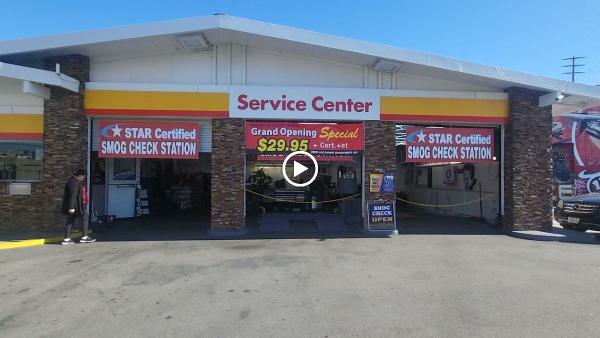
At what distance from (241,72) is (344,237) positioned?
549cm

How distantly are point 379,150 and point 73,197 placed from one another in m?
8.23

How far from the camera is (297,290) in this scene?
22.1ft

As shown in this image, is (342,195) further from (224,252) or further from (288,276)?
(288,276)

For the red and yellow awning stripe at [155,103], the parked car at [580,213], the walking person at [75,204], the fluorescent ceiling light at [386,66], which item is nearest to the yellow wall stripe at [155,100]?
the red and yellow awning stripe at [155,103]

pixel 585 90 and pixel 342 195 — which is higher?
pixel 585 90

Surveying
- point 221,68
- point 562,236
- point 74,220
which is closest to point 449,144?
point 562,236

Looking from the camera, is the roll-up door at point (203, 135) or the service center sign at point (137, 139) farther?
the roll-up door at point (203, 135)

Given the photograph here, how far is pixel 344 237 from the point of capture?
12.0m

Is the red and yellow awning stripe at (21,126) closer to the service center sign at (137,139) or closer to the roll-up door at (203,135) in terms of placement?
the roll-up door at (203,135)

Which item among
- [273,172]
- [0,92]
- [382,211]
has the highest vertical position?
[0,92]

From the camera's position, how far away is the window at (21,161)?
41.4 ft

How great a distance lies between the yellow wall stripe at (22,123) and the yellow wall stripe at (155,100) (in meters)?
1.46

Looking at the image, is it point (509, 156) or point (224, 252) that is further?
point (509, 156)

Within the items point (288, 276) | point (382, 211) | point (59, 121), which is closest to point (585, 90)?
point (382, 211)
